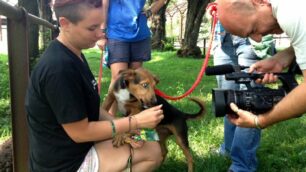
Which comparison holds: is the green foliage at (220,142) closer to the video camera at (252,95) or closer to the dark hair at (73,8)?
the video camera at (252,95)

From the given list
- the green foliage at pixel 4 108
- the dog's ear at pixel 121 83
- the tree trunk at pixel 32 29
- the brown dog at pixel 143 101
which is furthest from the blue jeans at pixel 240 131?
the tree trunk at pixel 32 29

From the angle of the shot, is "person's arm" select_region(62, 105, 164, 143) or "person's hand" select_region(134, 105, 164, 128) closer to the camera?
"person's arm" select_region(62, 105, 164, 143)

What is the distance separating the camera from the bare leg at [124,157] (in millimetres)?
2760

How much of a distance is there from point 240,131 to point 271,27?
1.47 metres

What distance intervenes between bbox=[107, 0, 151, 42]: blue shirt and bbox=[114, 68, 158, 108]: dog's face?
57cm

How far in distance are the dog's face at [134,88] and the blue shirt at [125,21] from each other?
0.57m

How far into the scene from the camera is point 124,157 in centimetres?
282

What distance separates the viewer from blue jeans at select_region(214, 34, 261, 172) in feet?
12.4

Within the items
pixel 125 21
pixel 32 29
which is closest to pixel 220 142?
pixel 125 21

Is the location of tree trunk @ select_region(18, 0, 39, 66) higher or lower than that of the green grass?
higher

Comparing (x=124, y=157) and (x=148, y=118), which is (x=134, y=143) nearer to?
(x=124, y=157)

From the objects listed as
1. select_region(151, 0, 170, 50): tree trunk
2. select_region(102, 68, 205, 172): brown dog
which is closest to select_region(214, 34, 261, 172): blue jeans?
select_region(102, 68, 205, 172): brown dog

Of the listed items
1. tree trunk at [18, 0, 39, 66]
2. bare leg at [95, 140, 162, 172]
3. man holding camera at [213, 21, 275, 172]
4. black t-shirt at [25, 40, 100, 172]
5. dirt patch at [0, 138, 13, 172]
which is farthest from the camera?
tree trunk at [18, 0, 39, 66]

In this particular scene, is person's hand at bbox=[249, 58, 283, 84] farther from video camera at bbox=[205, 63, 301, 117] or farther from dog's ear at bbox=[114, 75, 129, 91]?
dog's ear at bbox=[114, 75, 129, 91]
